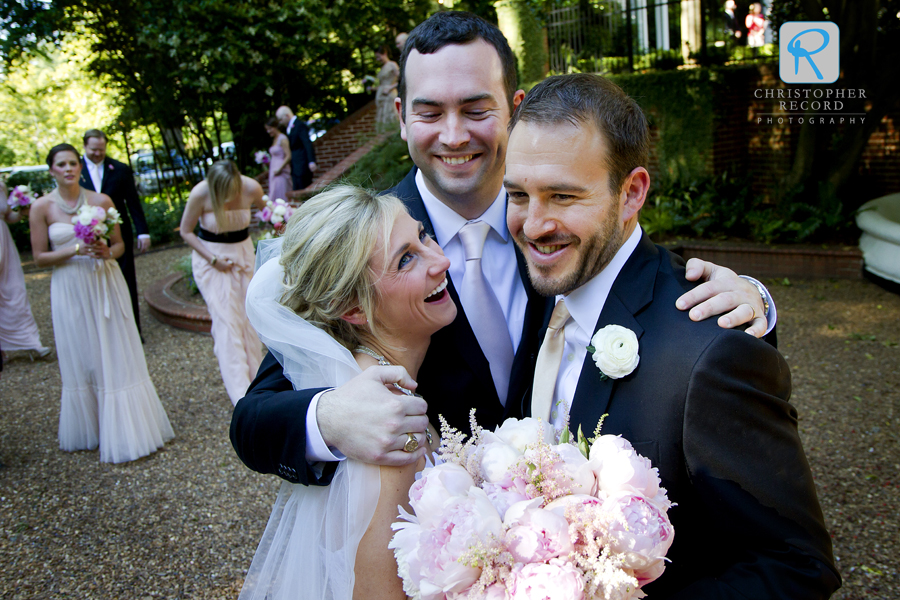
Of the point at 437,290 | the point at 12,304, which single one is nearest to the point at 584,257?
the point at 437,290

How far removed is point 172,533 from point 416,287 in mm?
3515

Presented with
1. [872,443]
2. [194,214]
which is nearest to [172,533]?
[194,214]

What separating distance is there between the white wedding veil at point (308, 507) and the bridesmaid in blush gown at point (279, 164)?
1247 centimetres

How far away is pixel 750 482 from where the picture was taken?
148 centimetres

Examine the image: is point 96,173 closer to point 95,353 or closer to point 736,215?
point 95,353

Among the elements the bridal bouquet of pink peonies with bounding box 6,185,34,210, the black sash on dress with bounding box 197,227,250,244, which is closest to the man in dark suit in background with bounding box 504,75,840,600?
the black sash on dress with bounding box 197,227,250,244

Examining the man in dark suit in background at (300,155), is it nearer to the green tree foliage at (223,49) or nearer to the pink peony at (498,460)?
the green tree foliage at (223,49)

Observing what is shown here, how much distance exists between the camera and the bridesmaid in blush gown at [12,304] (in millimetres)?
8500

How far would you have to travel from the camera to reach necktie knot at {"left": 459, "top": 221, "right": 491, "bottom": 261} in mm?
2479

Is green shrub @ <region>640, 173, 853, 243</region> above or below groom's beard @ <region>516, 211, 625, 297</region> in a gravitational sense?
below

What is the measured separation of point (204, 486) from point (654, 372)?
177 inches

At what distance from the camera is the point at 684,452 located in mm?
1560

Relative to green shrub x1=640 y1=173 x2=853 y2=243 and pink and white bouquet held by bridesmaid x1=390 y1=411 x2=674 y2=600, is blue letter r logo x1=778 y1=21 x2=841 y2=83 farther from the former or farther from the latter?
pink and white bouquet held by bridesmaid x1=390 y1=411 x2=674 y2=600

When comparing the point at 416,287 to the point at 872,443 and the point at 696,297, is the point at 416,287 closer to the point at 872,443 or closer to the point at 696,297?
the point at 696,297
